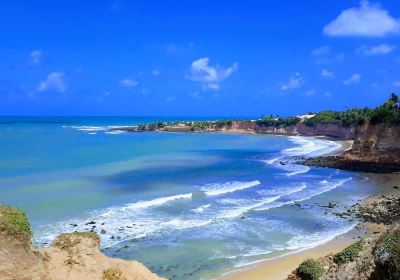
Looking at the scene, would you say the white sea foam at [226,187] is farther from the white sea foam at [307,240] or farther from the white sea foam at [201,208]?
the white sea foam at [307,240]

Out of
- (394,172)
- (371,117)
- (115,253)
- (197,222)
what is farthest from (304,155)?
(115,253)

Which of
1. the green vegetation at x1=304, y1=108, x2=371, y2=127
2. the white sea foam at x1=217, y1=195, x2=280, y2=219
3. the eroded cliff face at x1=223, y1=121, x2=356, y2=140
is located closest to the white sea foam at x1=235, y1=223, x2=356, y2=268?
the white sea foam at x1=217, y1=195, x2=280, y2=219

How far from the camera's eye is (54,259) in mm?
13000

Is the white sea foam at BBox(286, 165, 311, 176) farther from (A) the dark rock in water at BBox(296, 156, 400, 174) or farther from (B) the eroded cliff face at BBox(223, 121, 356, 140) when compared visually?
(B) the eroded cliff face at BBox(223, 121, 356, 140)

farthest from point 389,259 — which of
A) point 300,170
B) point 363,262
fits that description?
point 300,170

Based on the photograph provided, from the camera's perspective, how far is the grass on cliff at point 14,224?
1135 centimetres

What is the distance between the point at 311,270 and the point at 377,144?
160 feet

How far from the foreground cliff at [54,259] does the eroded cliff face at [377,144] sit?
50.1 m

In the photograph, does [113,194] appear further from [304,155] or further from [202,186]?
[304,155]

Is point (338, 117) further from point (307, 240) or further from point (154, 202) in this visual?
point (307, 240)

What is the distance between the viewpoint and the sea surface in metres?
24.4

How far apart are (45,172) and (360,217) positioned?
32193 mm

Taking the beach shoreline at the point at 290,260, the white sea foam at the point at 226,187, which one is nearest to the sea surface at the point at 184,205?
the white sea foam at the point at 226,187

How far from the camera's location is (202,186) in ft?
141
